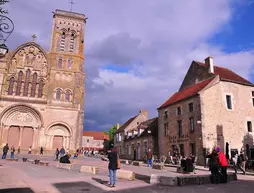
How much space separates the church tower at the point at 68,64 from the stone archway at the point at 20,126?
3469 millimetres

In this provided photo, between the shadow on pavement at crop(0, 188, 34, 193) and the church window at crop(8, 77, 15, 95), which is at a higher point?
the church window at crop(8, 77, 15, 95)

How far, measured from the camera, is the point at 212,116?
23.9m

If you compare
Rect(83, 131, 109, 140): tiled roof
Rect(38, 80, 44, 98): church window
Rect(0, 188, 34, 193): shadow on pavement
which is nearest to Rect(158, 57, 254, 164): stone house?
Rect(0, 188, 34, 193): shadow on pavement

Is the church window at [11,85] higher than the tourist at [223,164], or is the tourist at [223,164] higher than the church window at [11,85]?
the church window at [11,85]

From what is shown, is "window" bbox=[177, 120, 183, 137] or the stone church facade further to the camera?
the stone church facade

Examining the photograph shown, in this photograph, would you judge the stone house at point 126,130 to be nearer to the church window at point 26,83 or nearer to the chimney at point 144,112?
the chimney at point 144,112

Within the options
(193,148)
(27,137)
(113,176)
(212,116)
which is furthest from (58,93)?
(113,176)

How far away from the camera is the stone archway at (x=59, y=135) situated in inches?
1355

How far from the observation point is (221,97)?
25016 mm

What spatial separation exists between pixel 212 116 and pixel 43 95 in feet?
81.2

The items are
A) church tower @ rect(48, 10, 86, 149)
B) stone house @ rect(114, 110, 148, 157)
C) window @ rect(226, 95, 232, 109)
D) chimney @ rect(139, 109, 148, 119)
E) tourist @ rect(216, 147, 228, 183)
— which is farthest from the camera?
chimney @ rect(139, 109, 148, 119)

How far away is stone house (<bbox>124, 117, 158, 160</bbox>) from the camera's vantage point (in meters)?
31.7

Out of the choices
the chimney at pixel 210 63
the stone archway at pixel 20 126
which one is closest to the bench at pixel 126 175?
the chimney at pixel 210 63

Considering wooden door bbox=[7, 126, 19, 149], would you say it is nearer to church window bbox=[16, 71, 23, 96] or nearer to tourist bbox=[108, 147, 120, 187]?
church window bbox=[16, 71, 23, 96]
